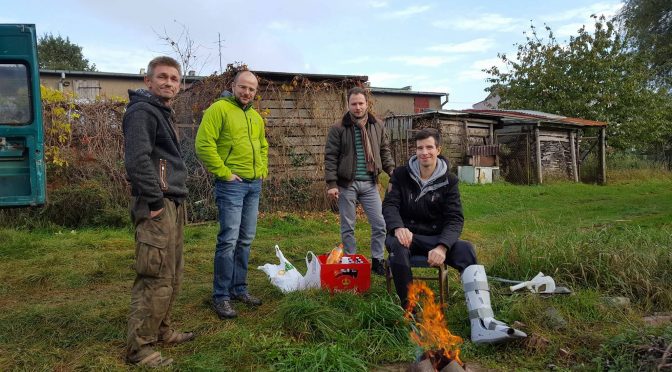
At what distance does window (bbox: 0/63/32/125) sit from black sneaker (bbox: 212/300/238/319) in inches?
113

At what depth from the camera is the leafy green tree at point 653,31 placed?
2186 centimetres

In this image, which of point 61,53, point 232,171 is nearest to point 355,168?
point 232,171

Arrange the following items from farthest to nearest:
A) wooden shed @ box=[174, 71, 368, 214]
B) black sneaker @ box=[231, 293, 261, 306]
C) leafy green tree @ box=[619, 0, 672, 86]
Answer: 1. leafy green tree @ box=[619, 0, 672, 86]
2. wooden shed @ box=[174, 71, 368, 214]
3. black sneaker @ box=[231, 293, 261, 306]

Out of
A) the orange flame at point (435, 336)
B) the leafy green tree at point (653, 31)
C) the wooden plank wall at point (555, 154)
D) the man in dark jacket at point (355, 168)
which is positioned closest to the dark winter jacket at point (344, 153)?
the man in dark jacket at point (355, 168)

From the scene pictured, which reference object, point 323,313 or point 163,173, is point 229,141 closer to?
point 163,173

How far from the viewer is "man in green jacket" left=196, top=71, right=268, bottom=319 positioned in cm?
396

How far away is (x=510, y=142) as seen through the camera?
18875 mm

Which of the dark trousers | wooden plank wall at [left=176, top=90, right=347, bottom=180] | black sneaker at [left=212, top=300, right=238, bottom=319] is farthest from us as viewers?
wooden plank wall at [left=176, top=90, right=347, bottom=180]

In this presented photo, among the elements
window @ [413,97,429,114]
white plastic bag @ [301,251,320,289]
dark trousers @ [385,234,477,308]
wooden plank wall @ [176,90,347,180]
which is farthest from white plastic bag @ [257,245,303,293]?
window @ [413,97,429,114]

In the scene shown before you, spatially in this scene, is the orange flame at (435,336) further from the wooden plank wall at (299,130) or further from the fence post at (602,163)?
the fence post at (602,163)

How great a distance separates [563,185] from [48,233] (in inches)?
600

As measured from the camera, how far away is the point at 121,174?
28.1ft

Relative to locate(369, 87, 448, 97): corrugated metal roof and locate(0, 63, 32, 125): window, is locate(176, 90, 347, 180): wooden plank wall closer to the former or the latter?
locate(0, 63, 32, 125): window

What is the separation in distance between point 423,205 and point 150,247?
2.13 metres
